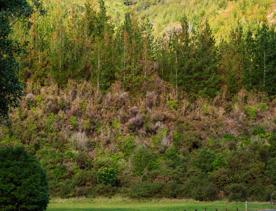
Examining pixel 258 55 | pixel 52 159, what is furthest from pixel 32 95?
pixel 258 55

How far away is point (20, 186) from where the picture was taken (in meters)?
23.8

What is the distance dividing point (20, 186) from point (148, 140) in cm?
2869

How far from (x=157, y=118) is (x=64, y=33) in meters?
16.6

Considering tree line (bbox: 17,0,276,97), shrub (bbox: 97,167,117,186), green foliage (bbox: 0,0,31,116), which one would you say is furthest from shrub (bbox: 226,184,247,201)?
green foliage (bbox: 0,0,31,116)

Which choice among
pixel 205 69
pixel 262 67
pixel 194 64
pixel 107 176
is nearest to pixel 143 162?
pixel 107 176

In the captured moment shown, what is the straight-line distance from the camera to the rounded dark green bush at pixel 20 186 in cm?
2362

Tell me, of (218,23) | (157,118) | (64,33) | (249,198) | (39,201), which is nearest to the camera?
(39,201)

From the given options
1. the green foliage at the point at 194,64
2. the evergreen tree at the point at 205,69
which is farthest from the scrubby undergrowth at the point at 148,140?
the evergreen tree at the point at 205,69

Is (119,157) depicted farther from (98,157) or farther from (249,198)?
(249,198)

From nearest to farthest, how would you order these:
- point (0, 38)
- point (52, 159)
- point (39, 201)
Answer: point (0, 38) → point (39, 201) → point (52, 159)

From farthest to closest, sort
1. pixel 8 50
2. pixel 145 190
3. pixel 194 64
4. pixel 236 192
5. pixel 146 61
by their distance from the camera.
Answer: pixel 146 61, pixel 194 64, pixel 145 190, pixel 236 192, pixel 8 50

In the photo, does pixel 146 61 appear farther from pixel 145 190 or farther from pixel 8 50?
pixel 8 50

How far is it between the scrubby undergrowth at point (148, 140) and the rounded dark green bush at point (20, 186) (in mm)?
16593

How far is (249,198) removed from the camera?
3794cm
